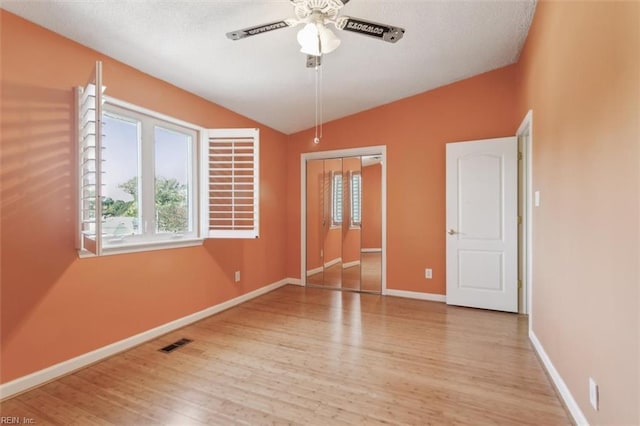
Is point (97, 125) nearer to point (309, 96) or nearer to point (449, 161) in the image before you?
point (309, 96)

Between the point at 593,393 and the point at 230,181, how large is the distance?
3414 mm

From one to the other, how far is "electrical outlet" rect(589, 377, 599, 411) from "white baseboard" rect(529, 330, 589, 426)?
169 mm

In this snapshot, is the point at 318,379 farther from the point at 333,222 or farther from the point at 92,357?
the point at 333,222

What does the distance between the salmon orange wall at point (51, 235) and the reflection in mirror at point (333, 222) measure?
2557 millimetres

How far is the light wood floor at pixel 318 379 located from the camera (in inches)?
73.5

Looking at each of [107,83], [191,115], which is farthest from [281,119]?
[107,83]

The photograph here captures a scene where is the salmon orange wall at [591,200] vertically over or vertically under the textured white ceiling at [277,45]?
under

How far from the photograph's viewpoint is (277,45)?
269cm

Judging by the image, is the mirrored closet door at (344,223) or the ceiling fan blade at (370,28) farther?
the mirrored closet door at (344,223)

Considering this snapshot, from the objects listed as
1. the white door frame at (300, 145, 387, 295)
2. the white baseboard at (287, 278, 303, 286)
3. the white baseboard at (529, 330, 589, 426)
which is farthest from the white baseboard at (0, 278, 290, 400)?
the white baseboard at (529, 330, 589, 426)

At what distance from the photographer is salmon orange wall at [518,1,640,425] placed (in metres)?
1.26

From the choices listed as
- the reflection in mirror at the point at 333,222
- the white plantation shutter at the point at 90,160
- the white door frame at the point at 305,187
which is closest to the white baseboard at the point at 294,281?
the white door frame at the point at 305,187

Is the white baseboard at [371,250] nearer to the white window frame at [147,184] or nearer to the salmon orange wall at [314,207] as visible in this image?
the salmon orange wall at [314,207]

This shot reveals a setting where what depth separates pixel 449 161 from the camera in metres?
3.96
